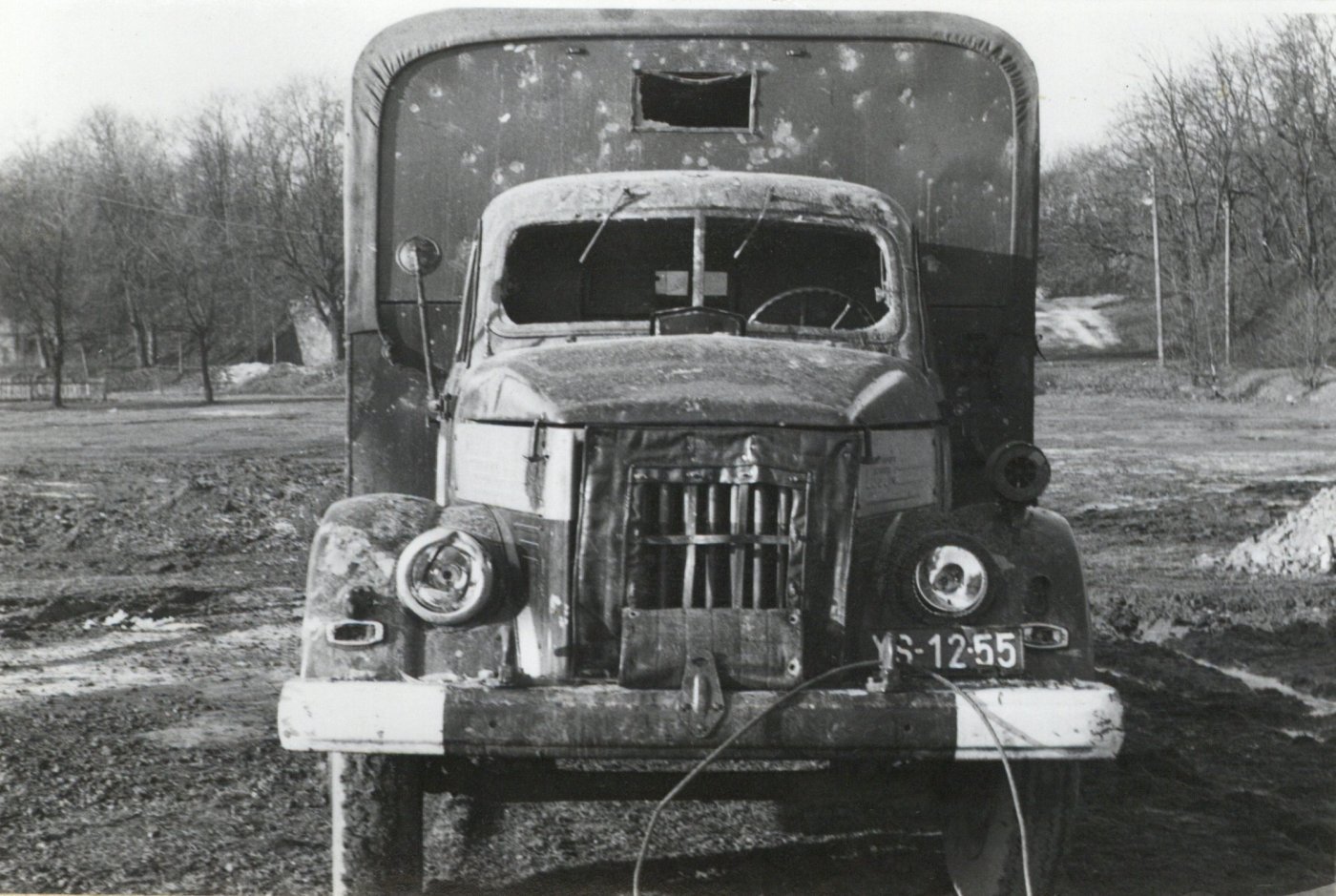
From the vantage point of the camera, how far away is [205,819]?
459 cm

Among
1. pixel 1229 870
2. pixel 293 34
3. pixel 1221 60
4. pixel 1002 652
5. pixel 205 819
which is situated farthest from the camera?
pixel 1221 60

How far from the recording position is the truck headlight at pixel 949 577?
11.7 feet

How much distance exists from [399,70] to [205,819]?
279cm

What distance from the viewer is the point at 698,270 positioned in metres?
4.72

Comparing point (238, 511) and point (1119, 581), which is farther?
point (238, 511)

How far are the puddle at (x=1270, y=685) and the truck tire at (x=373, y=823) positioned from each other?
14.1ft

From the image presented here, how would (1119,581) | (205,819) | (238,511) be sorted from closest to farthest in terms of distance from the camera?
1. (205,819)
2. (1119,581)
3. (238,511)

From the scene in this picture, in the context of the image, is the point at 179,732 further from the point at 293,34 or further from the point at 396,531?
the point at 293,34

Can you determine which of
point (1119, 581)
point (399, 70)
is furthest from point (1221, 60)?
point (399, 70)

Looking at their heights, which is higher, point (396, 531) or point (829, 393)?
point (829, 393)

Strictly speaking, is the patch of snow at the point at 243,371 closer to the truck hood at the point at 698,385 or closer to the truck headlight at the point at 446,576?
the truck hood at the point at 698,385

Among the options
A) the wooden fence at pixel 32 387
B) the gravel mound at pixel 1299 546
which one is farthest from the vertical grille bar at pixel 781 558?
the gravel mound at pixel 1299 546

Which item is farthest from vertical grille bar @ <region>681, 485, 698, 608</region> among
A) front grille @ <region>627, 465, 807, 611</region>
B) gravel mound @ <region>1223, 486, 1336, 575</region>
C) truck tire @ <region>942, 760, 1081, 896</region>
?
gravel mound @ <region>1223, 486, 1336, 575</region>

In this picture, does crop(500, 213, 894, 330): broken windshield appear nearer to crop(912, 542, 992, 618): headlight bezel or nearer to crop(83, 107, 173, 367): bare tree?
crop(912, 542, 992, 618): headlight bezel
